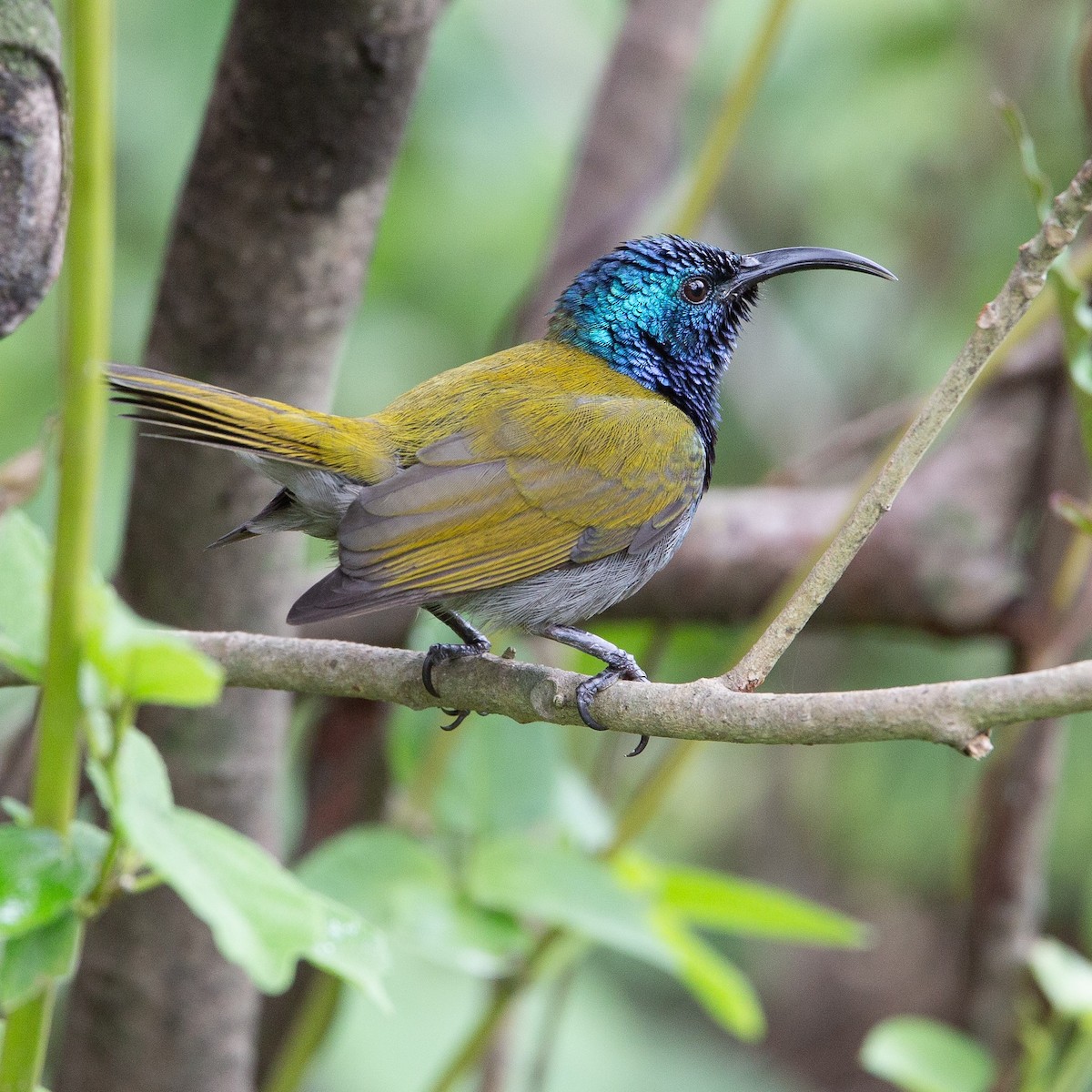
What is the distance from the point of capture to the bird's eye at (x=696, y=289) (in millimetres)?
3422

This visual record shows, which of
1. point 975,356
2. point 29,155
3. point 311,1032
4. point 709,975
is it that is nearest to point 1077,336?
point 975,356

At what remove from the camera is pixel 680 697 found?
1.68 metres

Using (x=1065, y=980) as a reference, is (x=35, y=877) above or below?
above

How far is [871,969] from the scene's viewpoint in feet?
23.0

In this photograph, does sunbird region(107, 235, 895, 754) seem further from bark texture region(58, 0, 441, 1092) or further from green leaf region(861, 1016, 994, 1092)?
green leaf region(861, 1016, 994, 1092)

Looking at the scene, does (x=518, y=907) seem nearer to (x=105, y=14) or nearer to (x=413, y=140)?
(x=105, y=14)

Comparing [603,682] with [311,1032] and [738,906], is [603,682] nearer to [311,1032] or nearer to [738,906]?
[738,906]

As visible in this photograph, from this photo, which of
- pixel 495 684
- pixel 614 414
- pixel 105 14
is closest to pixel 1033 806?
pixel 614 414

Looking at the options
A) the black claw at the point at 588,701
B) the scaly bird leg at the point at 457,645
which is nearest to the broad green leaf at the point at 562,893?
the scaly bird leg at the point at 457,645

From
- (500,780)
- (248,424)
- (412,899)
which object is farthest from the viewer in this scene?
(500,780)

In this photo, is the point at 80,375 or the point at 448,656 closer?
the point at 80,375

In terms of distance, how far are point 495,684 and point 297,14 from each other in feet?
3.81

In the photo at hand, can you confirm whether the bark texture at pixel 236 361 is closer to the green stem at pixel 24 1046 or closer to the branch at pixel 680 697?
the branch at pixel 680 697

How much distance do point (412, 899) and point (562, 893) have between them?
0.31m
